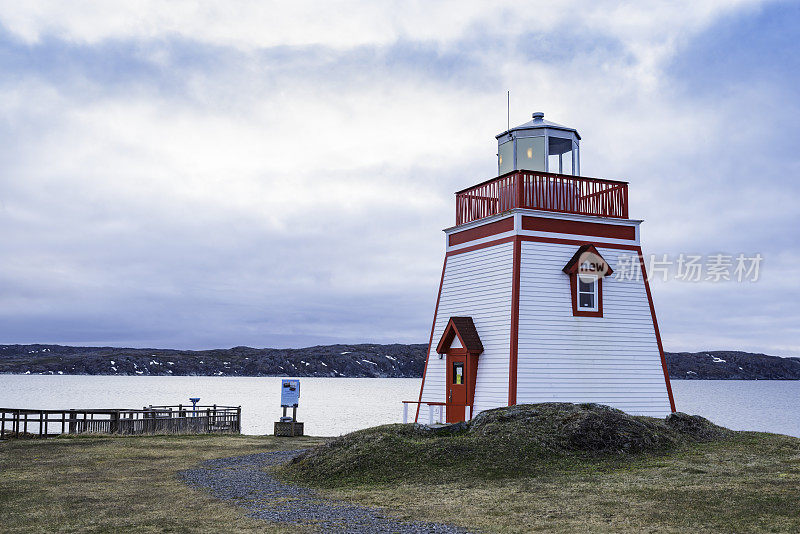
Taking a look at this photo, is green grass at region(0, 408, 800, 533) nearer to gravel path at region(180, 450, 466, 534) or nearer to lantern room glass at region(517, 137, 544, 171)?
gravel path at region(180, 450, 466, 534)

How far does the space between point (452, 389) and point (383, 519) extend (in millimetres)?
12499

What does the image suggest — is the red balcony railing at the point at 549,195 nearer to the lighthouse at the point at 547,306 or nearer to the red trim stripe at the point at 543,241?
the lighthouse at the point at 547,306

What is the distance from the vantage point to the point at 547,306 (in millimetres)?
22016

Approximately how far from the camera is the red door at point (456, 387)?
22.8m

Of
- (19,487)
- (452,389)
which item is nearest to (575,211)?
(452,389)

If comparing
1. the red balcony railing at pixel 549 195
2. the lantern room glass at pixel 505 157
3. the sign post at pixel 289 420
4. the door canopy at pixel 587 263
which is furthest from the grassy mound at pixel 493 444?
the sign post at pixel 289 420

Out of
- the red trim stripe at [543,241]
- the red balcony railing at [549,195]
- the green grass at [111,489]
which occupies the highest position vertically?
the red balcony railing at [549,195]

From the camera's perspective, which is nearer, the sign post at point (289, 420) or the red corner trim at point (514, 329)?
the red corner trim at point (514, 329)

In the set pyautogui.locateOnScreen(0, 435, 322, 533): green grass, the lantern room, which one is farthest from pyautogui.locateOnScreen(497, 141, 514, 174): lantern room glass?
pyautogui.locateOnScreen(0, 435, 322, 533): green grass

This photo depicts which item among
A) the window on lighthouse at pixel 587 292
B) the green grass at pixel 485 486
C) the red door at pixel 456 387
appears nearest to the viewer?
the green grass at pixel 485 486

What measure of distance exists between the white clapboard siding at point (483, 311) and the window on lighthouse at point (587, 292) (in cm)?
229

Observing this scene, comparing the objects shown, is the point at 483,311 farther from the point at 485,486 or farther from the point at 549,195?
the point at 485,486

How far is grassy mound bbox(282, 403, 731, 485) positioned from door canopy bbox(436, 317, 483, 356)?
13.9ft

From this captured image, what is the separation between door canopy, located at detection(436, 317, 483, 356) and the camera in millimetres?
22375
